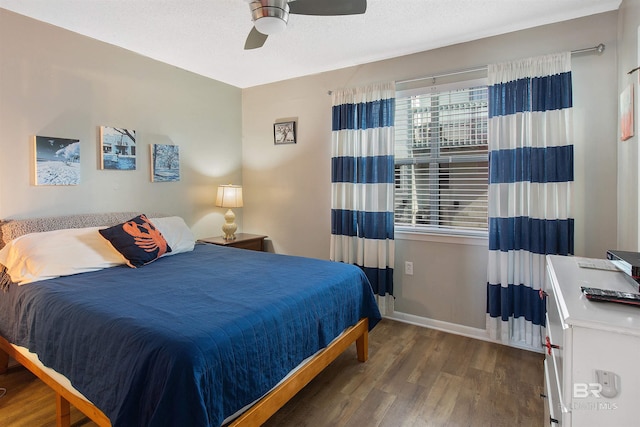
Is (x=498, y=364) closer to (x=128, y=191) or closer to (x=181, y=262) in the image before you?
(x=181, y=262)

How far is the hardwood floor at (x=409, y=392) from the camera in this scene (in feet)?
6.06

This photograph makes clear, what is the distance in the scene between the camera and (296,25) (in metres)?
2.52

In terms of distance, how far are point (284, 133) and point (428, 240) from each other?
1.98m

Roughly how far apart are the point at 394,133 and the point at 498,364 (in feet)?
6.72

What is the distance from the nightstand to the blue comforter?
116 centimetres

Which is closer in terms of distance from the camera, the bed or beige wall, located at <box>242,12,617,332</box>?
the bed

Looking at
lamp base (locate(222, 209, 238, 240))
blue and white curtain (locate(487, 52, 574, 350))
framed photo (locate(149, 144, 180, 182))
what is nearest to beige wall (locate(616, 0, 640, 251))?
blue and white curtain (locate(487, 52, 574, 350))

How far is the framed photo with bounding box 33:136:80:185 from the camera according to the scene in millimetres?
2494

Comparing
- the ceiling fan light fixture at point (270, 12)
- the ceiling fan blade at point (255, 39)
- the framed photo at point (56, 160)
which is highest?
the ceiling fan blade at point (255, 39)

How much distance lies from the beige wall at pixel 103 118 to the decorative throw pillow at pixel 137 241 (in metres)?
0.55

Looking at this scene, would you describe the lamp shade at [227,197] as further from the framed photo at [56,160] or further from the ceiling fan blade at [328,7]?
the ceiling fan blade at [328,7]

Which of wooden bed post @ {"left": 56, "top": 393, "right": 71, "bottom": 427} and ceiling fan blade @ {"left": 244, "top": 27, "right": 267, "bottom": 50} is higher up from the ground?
ceiling fan blade @ {"left": 244, "top": 27, "right": 267, "bottom": 50}

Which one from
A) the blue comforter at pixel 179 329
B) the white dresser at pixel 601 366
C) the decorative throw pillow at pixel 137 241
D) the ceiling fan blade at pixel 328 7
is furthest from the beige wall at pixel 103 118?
the white dresser at pixel 601 366

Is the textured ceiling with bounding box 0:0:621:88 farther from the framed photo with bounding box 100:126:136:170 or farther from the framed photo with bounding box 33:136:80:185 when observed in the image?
the framed photo with bounding box 33:136:80:185
